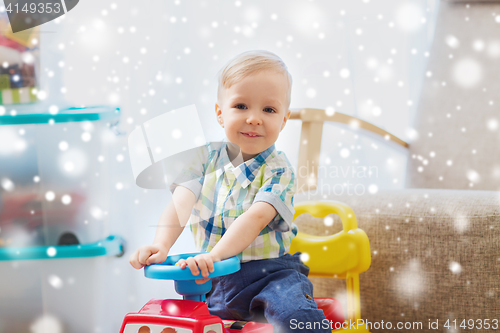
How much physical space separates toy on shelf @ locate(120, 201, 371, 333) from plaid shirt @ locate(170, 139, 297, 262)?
0.11 metres

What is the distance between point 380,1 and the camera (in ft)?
3.48

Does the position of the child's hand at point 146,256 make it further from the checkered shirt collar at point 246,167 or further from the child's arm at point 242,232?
the checkered shirt collar at point 246,167

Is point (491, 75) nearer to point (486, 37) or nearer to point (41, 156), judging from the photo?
point (486, 37)

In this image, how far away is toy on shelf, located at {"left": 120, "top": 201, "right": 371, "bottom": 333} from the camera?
18.2 inches

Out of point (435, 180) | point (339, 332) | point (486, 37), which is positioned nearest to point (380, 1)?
point (486, 37)

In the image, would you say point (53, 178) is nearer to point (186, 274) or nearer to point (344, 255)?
point (186, 274)

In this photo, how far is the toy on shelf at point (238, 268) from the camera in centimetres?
46

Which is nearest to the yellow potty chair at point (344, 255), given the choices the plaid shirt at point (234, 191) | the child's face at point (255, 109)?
the plaid shirt at point (234, 191)

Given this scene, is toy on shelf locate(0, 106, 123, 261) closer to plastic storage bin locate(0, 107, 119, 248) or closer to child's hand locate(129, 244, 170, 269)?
plastic storage bin locate(0, 107, 119, 248)

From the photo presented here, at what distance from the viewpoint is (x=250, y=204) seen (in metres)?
0.62

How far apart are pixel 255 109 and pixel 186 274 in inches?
9.9

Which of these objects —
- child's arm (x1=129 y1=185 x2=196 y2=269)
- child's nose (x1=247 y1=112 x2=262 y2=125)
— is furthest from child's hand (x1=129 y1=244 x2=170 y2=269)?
child's nose (x1=247 y1=112 x2=262 y2=125)

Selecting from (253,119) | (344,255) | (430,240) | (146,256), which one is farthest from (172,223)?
(430,240)

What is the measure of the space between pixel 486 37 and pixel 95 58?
1.09 m
